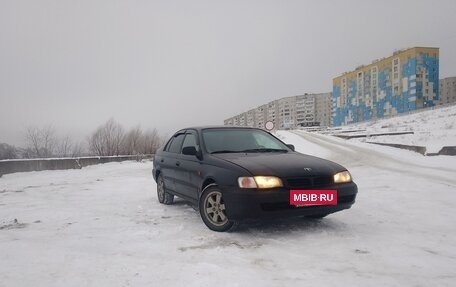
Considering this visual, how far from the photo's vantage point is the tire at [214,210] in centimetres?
450

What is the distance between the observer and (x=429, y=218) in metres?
5.25

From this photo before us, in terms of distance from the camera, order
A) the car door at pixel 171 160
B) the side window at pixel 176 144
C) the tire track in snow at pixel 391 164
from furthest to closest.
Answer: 1. the tire track in snow at pixel 391 164
2. the side window at pixel 176 144
3. the car door at pixel 171 160

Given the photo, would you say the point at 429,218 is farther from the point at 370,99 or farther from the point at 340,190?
the point at 370,99

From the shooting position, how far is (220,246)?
394 cm

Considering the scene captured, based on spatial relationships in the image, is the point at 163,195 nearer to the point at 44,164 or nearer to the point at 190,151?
the point at 190,151

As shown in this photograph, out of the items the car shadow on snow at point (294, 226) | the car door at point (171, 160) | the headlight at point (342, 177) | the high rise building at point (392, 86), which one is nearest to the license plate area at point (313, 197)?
the headlight at point (342, 177)

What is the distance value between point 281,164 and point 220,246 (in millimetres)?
1247

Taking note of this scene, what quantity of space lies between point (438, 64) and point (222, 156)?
75491 mm

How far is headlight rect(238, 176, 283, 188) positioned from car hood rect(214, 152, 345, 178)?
6 centimetres

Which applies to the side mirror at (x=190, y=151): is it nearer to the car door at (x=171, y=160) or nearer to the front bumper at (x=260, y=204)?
the car door at (x=171, y=160)

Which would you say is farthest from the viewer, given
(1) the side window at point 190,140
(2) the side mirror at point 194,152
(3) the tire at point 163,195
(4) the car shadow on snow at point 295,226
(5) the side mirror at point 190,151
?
(3) the tire at point 163,195

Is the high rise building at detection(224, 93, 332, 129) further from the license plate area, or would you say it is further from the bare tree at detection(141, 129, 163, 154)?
the license plate area

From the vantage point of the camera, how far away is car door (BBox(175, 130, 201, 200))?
525cm

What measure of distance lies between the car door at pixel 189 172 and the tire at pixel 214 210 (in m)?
0.41
